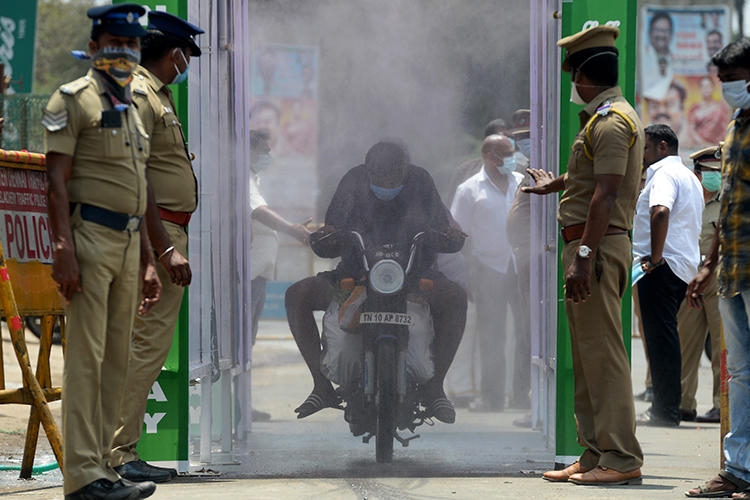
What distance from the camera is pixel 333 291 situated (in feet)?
19.7

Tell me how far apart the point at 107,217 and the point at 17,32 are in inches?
445

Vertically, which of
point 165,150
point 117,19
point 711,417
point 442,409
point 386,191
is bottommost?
point 711,417

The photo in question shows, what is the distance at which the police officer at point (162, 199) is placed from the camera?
199 inches

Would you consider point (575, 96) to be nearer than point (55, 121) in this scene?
No

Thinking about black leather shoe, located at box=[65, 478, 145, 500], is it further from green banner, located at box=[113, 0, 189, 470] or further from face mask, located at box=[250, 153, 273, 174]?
face mask, located at box=[250, 153, 273, 174]

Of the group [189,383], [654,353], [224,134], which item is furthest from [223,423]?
[654,353]

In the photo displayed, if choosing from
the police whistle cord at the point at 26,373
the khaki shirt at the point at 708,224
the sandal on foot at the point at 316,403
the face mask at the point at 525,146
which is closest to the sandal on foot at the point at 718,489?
the sandal on foot at the point at 316,403

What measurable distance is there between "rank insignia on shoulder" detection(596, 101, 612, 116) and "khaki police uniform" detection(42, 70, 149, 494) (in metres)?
2.11

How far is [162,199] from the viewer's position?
5.11m

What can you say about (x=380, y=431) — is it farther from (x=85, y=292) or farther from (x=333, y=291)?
(x=85, y=292)

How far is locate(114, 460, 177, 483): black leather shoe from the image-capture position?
5152 millimetres

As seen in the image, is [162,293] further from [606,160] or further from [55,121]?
[606,160]

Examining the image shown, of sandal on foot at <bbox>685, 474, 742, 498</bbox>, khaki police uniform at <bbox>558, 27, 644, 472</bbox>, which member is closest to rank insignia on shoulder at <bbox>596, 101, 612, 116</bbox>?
khaki police uniform at <bbox>558, 27, 644, 472</bbox>

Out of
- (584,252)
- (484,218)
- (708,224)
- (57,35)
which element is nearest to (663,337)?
(708,224)
